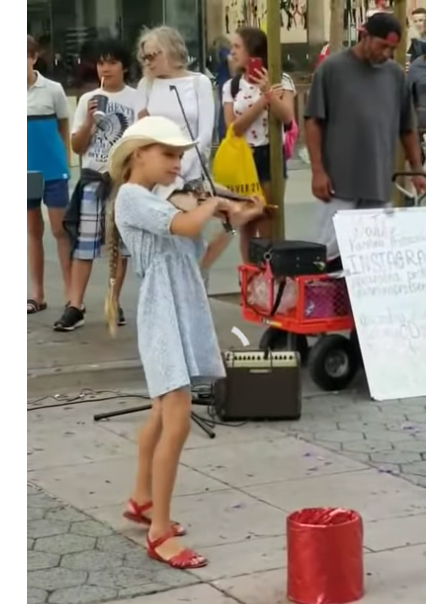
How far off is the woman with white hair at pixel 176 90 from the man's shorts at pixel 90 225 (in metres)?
0.90

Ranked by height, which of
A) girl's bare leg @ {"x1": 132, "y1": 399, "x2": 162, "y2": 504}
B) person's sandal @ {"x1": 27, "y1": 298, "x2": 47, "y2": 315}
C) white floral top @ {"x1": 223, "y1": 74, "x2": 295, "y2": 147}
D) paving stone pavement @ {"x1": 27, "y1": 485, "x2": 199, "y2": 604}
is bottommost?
paving stone pavement @ {"x1": 27, "y1": 485, "x2": 199, "y2": 604}

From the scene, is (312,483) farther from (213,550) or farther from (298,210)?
(298,210)

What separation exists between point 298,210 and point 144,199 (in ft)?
26.0

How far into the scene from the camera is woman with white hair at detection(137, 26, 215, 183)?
7.19 meters

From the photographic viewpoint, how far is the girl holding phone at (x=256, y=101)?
793 centimetres

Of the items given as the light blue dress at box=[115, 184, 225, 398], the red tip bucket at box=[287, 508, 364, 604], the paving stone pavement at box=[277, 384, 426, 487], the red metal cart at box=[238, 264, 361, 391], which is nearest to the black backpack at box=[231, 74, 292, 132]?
the red metal cart at box=[238, 264, 361, 391]

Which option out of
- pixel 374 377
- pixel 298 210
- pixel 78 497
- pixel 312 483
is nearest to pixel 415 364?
pixel 374 377

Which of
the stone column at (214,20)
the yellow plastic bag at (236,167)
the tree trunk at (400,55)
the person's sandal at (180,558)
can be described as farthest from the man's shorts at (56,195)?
the person's sandal at (180,558)

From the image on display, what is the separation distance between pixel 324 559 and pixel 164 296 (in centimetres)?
107

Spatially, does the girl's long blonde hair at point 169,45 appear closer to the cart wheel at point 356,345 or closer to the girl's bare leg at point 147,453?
the cart wheel at point 356,345

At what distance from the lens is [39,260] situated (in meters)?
8.75

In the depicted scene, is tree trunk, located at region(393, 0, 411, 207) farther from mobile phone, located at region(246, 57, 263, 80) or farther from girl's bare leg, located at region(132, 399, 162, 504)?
girl's bare leg, located at region(132, 399, 162, 504)

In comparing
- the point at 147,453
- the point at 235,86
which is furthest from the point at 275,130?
the point at 147,453
